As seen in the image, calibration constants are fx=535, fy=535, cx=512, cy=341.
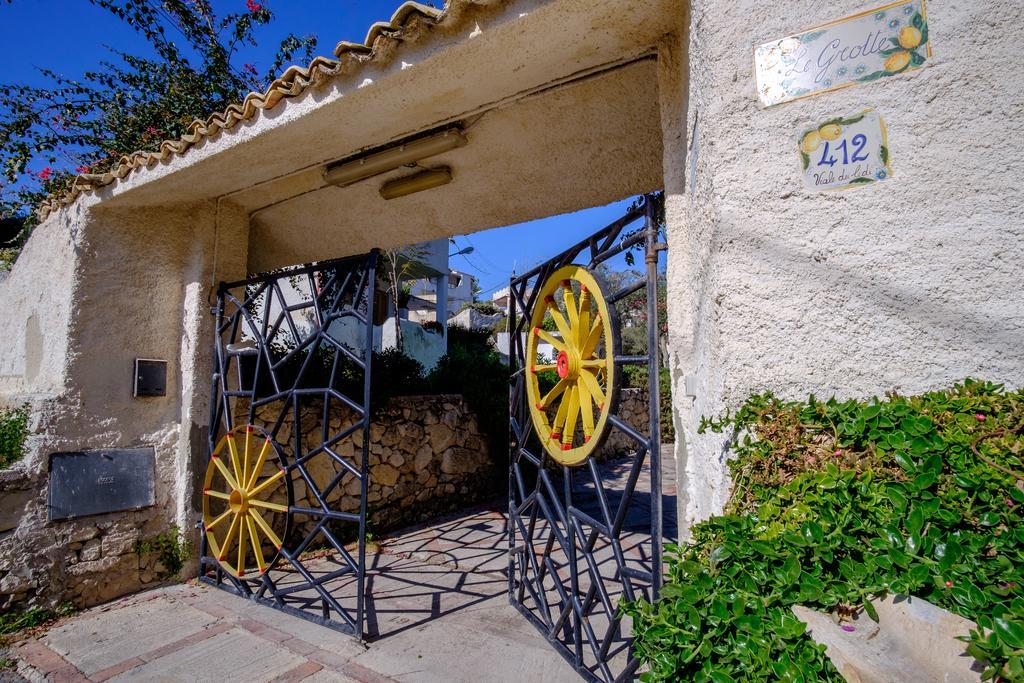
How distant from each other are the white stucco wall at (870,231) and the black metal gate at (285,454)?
7.13ft

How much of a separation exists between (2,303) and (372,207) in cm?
340

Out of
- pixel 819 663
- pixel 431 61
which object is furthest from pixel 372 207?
pixel 819 663

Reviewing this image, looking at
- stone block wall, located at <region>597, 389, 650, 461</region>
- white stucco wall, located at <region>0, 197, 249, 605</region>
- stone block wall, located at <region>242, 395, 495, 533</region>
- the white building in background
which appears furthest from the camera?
the white building in background

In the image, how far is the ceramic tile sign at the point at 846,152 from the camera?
161cm

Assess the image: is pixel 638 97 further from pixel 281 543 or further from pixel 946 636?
pixel 281 543

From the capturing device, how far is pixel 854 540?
1.16 m

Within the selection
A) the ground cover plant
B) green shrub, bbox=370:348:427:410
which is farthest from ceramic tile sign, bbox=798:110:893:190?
green shrub, bbox=370:348:427:410

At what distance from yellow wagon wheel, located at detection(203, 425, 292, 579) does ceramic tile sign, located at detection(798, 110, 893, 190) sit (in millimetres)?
3449

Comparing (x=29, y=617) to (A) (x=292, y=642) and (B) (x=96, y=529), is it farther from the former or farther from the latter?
(A) (x=292, y=642)

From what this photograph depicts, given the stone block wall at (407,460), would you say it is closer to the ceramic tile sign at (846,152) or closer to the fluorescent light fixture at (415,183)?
the fluorescent light fixture at (415,183)

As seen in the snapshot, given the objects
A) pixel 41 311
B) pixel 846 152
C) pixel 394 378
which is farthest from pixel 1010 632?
pixel 394 378

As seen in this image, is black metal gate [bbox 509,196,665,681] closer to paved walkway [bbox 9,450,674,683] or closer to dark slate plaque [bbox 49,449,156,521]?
paved walkway [bbox 9,450,674,683]

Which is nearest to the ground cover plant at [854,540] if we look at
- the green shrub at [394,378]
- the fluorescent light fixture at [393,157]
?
the fluorescent light fixture at [393,157]

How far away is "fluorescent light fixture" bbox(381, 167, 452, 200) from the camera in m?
3.70
